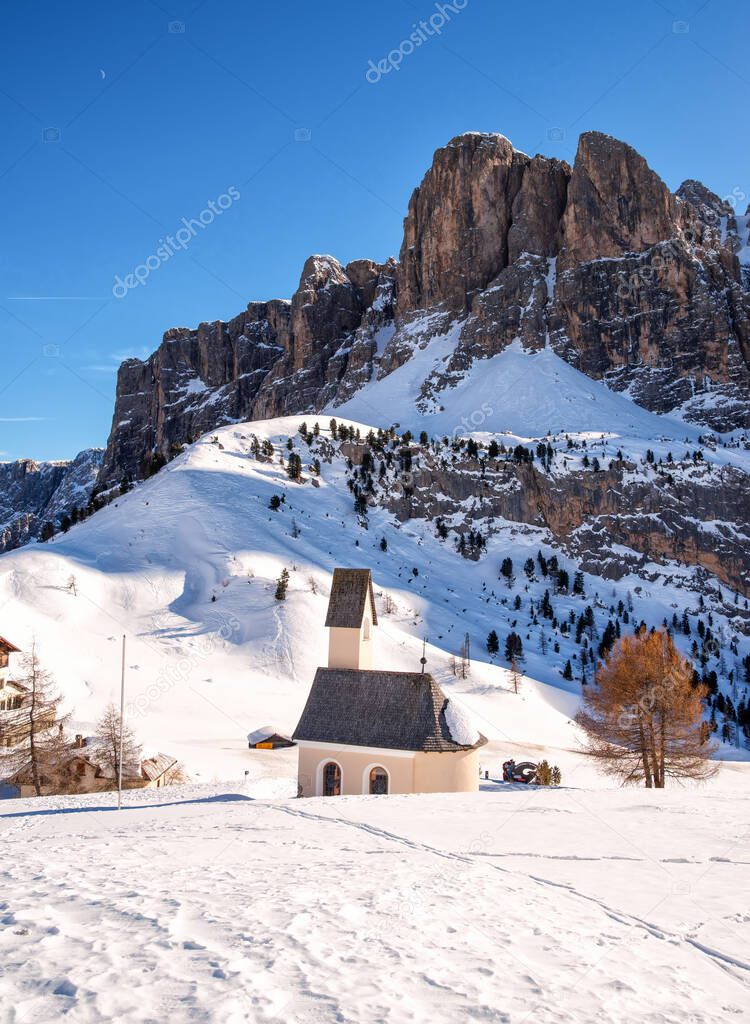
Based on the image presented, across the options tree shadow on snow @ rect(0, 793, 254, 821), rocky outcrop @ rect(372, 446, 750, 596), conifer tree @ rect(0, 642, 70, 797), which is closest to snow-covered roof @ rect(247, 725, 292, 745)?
conifer tree @ rect(0, 642, 70, 797)

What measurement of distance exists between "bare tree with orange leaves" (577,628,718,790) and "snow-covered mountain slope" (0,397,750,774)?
1589 centimetres

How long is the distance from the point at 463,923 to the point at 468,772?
61.4 feet

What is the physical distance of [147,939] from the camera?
744 cm

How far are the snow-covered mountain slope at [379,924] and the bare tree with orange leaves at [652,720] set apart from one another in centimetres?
1596

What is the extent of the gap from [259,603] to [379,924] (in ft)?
228

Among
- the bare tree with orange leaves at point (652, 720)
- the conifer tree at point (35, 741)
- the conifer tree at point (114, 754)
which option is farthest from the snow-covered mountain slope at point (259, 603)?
the bare tree with orange leaves at point (652, 720)

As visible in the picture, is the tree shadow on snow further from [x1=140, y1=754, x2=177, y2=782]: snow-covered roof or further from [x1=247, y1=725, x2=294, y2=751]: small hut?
[x1=247, y1=725, x2=294, y2=751]: small hut

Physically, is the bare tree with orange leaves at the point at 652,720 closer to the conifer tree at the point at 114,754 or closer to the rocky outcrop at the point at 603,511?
the conifer tree at the point at 114,754

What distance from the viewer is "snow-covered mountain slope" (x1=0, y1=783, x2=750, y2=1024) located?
626cm

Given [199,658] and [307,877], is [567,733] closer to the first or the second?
[199,658]

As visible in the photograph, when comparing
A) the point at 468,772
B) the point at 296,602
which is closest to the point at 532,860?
the point at 468,772

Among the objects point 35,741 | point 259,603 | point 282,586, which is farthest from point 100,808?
point 282,586

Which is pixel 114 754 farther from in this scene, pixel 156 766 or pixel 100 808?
pixel 100 808

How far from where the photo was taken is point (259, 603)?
76.6m
